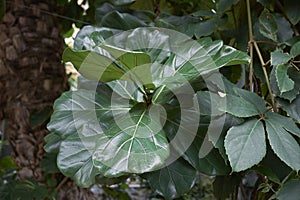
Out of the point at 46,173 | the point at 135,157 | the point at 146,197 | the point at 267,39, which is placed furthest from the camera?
the point at 146,197

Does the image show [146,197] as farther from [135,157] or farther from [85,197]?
[135,157]

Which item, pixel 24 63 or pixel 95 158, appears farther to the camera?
pixel 24 63

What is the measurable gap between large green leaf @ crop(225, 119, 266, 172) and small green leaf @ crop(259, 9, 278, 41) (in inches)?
8.5

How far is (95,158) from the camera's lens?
497 millimetres

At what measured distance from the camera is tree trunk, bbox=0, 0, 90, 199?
108cm

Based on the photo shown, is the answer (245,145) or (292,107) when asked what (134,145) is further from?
(292,107)

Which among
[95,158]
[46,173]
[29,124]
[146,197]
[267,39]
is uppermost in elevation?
[267,39]

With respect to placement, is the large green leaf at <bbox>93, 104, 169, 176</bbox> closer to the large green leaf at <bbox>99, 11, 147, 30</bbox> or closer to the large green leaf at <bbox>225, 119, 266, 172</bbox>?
the large green leaf at <bbox>225, 119, 266, 172</bbox>

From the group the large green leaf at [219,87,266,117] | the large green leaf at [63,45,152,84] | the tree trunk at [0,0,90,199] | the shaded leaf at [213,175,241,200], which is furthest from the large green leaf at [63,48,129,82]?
the tree trunk at [0,0,90,199]

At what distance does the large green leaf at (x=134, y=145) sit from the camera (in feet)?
1.53

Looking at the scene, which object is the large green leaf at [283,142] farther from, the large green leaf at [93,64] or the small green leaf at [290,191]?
the large green leaf at [93,64]

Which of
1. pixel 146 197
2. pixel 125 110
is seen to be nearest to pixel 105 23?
pixel 125 110

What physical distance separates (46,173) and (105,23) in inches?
19.7

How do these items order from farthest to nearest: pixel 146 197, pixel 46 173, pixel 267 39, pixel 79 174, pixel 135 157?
1. pixel 146 197
2. pixel 46 173
3. pixel 267 39
4. pixel 79 174
5. pixel 135 157
